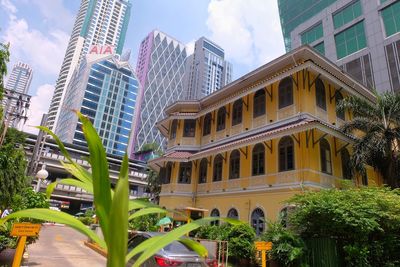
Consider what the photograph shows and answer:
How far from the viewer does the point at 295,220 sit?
1155 centimetres

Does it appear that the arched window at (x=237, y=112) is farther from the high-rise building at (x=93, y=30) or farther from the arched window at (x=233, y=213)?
the high-rise building at (x=93, y=30)

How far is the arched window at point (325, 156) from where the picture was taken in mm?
15625

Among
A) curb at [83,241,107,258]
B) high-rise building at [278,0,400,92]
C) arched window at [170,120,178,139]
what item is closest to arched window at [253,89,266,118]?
arched window at [170,120,178,139]

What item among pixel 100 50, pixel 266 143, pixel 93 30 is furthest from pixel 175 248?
pixel 93 30

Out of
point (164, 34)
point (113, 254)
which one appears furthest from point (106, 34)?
point (113, 254)

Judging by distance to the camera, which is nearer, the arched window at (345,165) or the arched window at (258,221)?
the arched window at (258,221)

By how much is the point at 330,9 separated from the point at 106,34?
13195 centimetres

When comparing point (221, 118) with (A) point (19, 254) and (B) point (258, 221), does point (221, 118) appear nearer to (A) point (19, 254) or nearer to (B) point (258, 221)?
(B) point (258, 221)

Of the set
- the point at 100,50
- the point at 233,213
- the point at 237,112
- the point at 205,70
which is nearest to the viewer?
the point at 233,213

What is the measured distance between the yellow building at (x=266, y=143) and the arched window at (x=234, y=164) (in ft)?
0.21

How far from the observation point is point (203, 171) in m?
21.8

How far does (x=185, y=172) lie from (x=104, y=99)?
94404 millimetres

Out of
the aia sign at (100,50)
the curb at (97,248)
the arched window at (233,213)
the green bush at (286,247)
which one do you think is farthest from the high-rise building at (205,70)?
the green bush at (286,247)

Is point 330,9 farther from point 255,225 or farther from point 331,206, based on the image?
point 331,206
